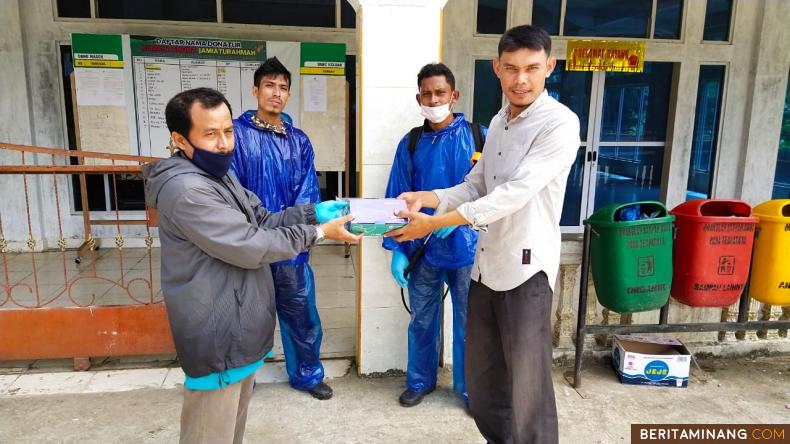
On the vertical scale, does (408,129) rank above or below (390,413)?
above

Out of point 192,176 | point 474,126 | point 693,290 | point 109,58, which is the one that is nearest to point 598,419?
point 693,290

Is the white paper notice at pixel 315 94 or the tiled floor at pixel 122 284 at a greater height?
the white paper notice at pixel 315 94

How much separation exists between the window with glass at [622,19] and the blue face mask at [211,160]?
17.9 ft

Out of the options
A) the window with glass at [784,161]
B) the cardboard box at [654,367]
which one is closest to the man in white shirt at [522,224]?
the cardboard box at [654,367]

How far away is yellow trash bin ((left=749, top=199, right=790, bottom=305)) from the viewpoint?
10.3 feet

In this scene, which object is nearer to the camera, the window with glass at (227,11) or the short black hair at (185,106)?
the short black hair at (185,106)

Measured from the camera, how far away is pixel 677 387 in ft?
10.5

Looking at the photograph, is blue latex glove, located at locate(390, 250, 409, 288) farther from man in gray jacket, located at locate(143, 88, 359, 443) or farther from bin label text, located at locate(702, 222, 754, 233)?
bin label text, located at locate(702, 222, 754, 233)

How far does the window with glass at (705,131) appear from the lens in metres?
6.68

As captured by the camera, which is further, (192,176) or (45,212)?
(45,212)

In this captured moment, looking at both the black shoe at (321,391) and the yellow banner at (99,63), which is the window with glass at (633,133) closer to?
the black shoe at (321,391)

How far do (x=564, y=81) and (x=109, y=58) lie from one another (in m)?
5.18

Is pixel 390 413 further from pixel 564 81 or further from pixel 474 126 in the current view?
pixel 564 81

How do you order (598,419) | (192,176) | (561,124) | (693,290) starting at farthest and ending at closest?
(693,290) < (598,419) < (561,124) < (192,176)
